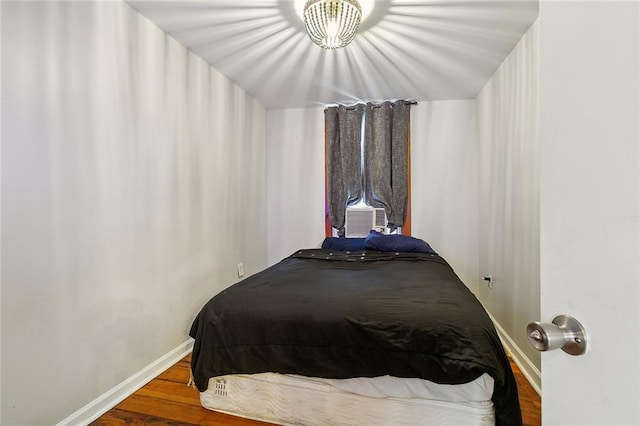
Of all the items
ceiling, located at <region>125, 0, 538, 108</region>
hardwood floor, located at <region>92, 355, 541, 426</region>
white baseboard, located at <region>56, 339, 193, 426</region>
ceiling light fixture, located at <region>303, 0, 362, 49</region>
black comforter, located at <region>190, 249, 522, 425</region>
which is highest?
ceiling, located at <region>125, 0, 538, 108</region>

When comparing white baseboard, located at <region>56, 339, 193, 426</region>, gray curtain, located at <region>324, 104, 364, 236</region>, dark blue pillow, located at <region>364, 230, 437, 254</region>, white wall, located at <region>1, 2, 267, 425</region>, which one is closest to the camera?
white wall, located at <region>1, 2, 267, 425</region>

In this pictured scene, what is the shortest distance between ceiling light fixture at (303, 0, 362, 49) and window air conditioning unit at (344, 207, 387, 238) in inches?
80.3

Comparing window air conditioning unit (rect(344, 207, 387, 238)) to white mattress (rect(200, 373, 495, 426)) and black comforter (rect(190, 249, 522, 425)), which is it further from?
white mattress (rect(200, 373, 495, 426))

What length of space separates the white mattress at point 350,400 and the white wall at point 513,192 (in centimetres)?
84

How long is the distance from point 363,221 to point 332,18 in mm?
2255

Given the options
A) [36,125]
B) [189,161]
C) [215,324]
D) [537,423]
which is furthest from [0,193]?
[537,423]

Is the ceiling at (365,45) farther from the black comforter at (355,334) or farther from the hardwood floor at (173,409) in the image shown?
the hardwood floor at (173,409)

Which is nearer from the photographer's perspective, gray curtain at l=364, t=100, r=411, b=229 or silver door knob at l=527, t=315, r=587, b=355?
silver door knob at l=527, t=315, r=587, b=355

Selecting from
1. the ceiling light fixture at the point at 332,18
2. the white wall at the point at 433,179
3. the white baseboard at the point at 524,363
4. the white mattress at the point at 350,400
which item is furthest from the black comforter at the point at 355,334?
the white wall at the point at 433,179

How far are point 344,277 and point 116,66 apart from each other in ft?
6.22

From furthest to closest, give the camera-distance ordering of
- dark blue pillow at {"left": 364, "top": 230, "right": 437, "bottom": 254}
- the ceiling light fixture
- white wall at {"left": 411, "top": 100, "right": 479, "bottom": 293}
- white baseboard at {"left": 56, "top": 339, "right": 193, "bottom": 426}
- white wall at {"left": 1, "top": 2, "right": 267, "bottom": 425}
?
white wall at {"left": 411, "top": 100, "right": 479, "bottom": 293} → dark blue pillow at {"left": 364, "top": 230, "right": 437, "bottom": 254} → the ceiling light fixture → white baseboard at {"left": 56, "top": 339, "right": 193, "bottom": 426} → white wall at {"left": 1, "top": 2, "right": 267, "bottom": 425}

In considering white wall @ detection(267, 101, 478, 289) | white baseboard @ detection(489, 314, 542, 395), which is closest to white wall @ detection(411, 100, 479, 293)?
white wall @ detection(267, 101, 478, 289)

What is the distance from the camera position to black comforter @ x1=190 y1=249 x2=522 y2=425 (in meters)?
1.29

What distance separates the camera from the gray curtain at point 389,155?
3.44 metres
